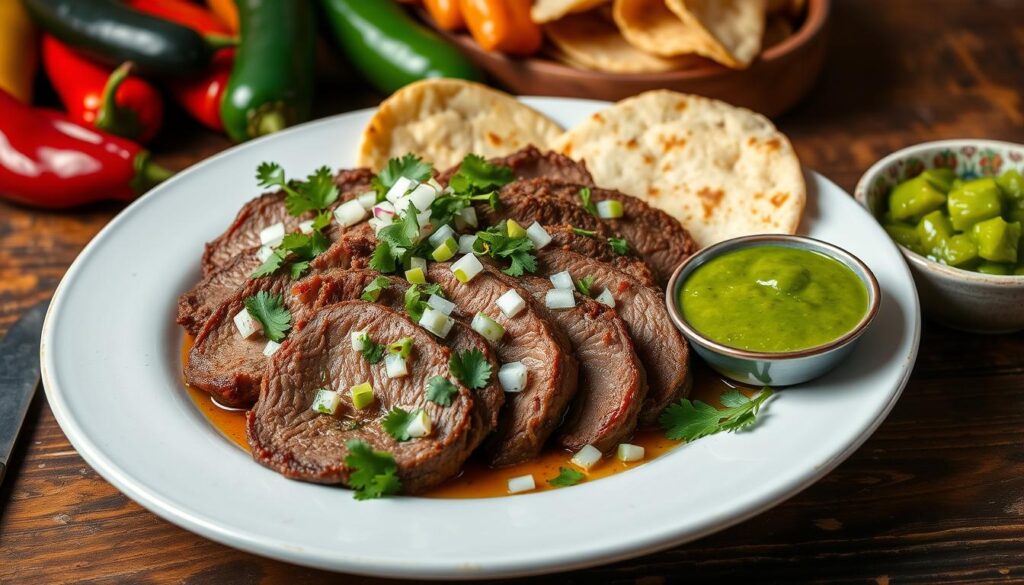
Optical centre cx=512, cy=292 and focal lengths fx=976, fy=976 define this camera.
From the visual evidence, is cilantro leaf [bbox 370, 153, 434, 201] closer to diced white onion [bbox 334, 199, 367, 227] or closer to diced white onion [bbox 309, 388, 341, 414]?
diced white onion [bbox 334, 199, 367, 227]

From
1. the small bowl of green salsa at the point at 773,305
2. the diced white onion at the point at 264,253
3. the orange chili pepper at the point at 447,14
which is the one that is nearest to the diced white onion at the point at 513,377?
the small bowl of green salsa at the point at 773,305

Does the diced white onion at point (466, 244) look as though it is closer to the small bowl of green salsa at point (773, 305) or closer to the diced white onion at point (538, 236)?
the diced white onion at point (538, 236)

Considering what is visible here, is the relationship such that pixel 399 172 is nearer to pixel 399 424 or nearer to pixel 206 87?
pixel 399 424

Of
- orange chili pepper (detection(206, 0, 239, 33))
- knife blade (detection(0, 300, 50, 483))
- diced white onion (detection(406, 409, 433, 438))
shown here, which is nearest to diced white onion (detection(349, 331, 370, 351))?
diced white onion (detection(406, 409, 433, 438))

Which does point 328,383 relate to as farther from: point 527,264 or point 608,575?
point 608,575

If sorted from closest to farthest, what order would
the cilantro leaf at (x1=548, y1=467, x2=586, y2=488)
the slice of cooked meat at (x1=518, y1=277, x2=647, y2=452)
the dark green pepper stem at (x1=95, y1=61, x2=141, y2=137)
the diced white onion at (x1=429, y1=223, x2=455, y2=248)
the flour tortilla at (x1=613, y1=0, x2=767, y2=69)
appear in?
the cilantro leaf at (x1=548, y1=467, x2=586, y2=488) < the slice of cooked meat at (x1=518, y1=277, x2=647, y2=452) < the diced white onion at (x1=429, y1=223, x2=455, y2=248) < the flour tortilla at (x1=613, y1=0, x2=767, y2=69) < the dark green pepper stem at (x1=95, y1=61, x2=141, y2=137)

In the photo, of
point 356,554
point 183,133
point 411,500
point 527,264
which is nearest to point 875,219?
point 527,264

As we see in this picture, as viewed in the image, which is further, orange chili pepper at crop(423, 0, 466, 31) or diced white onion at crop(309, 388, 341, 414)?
orange chili pepper at crop(423, 0, 466, 31)
